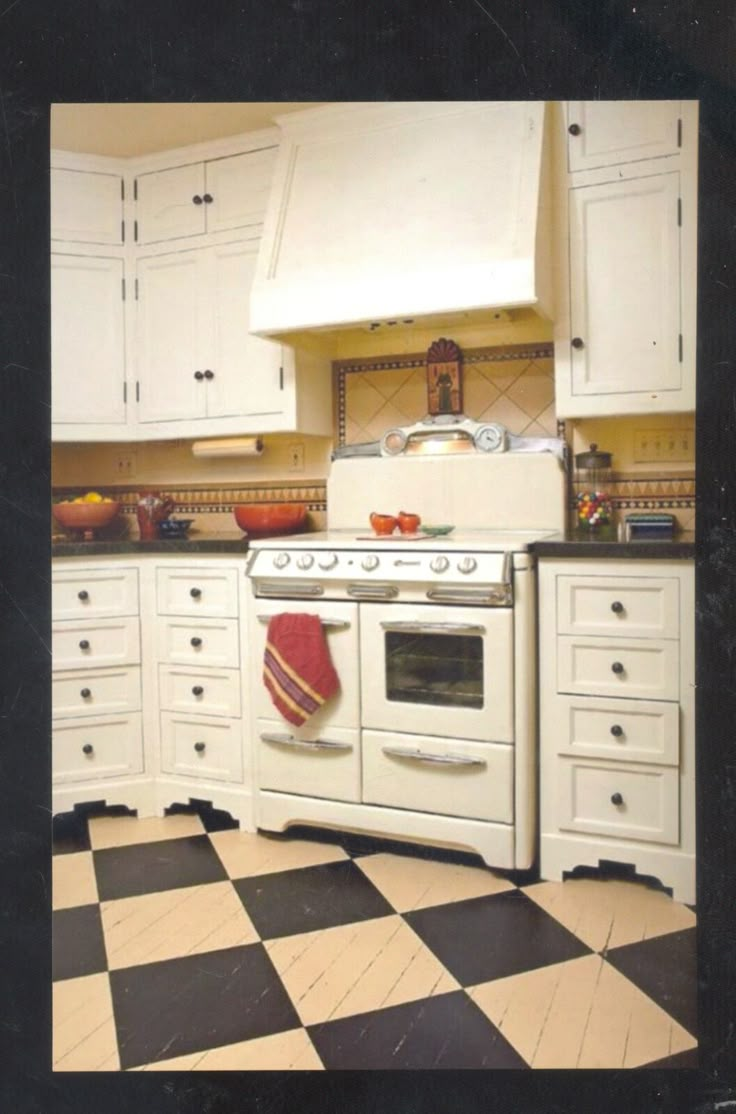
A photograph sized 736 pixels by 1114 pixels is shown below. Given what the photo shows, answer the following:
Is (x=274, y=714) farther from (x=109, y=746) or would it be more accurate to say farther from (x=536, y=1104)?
(x=536, y=1104)

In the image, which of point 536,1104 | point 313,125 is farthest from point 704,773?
point 313,125

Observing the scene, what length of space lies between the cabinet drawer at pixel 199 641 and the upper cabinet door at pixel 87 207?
1.56 meters

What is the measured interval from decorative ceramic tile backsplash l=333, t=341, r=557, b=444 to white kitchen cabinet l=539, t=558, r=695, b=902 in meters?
0.85

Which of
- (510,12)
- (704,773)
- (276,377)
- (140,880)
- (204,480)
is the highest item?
(510,12)

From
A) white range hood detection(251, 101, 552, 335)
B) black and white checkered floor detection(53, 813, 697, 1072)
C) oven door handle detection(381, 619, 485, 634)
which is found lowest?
black and white checkered floor detection(53, 813, 697, 1072)

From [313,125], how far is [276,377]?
0.88m

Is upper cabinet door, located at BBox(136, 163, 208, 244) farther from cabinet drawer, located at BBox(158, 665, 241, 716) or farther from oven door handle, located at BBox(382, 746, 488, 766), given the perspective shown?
oven door handle, located at BBox(382, 746, 488, 766)

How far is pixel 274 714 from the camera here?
269 cm

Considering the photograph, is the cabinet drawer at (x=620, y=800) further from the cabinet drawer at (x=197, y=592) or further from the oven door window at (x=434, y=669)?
the cabinet drawer at (x=197, y=592)

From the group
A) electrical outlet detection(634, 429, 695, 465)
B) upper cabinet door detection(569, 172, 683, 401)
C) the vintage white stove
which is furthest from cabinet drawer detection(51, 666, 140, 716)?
electrical outlet detection(634, 429, 695, 465)

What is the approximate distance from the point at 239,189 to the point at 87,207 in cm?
62

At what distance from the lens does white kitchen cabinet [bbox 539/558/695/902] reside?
89.3 inches

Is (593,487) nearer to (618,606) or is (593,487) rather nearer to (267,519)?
(618,606)

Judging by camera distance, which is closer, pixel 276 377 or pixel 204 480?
pixel 276 377
